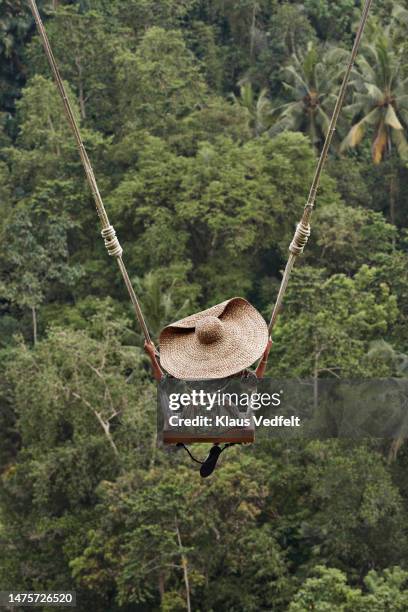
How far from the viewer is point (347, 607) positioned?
16828 millimetres

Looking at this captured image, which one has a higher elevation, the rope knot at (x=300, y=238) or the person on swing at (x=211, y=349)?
the rope knot at (x=300, y=238)

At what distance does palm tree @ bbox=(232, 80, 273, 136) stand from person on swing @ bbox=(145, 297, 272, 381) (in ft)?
75.8

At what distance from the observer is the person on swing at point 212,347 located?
19.9ft

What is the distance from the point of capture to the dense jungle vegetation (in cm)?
1892

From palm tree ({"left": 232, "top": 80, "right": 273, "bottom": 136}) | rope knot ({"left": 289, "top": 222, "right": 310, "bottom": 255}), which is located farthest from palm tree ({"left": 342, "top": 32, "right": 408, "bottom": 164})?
rope knot ({"left": 289, "top": 222, "right": 310, "bottom": 255})

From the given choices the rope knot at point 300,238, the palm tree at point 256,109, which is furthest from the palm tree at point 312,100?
the rope knot at point 300,238

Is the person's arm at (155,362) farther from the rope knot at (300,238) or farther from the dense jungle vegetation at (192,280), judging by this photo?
the dense jungle vegetation at (192,280)

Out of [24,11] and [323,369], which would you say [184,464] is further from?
[24,11]

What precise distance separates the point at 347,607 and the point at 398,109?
42.1 ft

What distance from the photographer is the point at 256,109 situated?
3069 cm

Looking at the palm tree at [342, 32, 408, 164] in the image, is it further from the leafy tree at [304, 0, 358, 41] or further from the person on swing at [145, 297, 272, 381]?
the person on swing at [145, 297, 272, 381]

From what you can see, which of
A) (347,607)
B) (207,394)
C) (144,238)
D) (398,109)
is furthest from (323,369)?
(207,394)

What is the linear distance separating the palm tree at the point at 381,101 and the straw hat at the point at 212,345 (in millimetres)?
20963

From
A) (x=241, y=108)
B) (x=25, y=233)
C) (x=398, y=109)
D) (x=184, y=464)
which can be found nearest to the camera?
(x=184, y=464)
